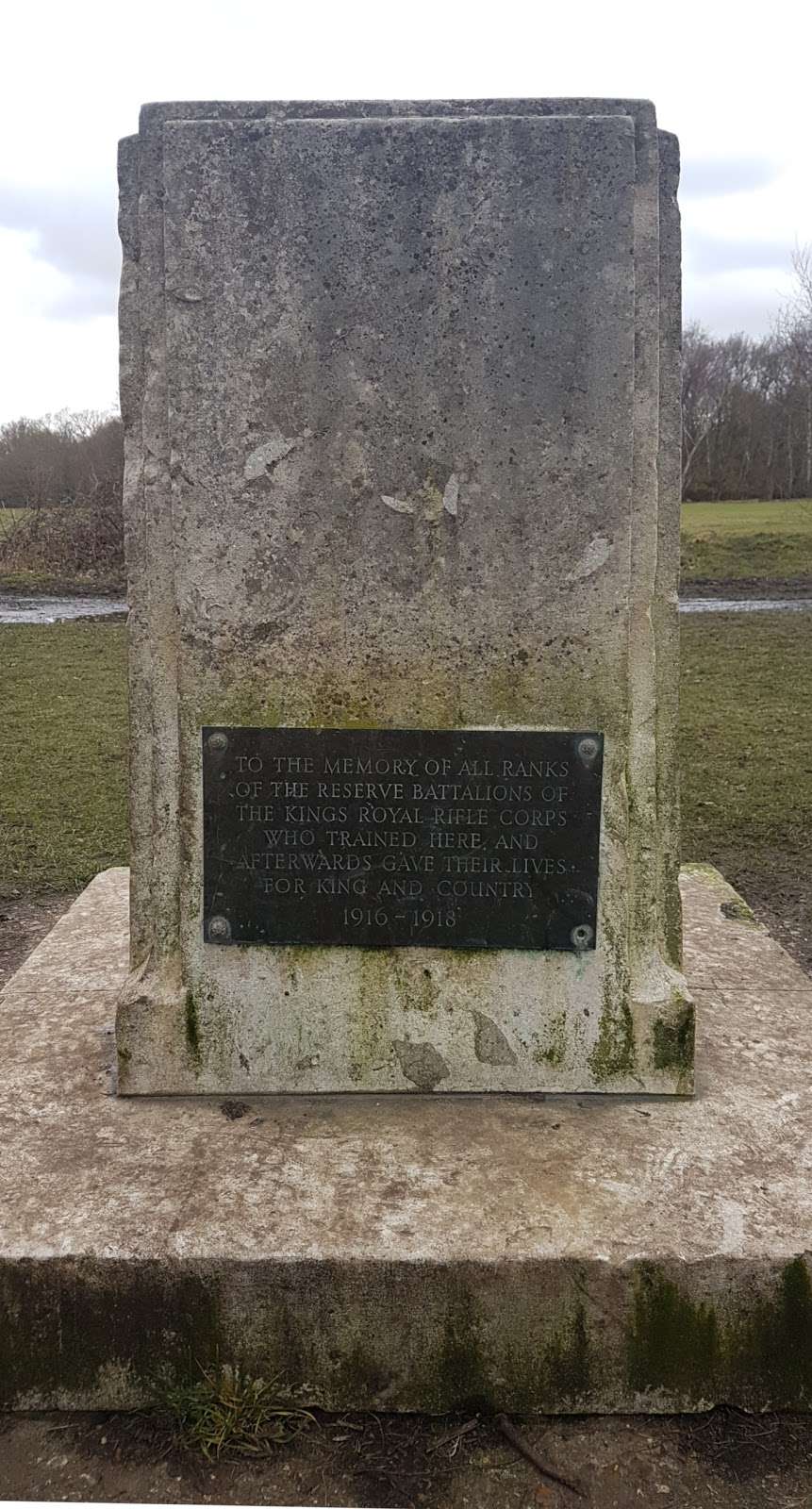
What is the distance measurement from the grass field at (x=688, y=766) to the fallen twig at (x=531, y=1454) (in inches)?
120

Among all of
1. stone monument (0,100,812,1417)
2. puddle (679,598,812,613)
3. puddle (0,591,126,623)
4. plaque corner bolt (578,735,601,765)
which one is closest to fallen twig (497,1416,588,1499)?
stone monument (0,100,812,1417)

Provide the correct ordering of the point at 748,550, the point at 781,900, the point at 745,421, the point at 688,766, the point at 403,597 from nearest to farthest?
the point at 403,597 → the point at 781,900 → the point at 688,766 → the point at 748,550 → the point at 745,421

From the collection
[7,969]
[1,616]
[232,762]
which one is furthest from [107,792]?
[1,616]

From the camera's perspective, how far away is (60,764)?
7629 millimetres

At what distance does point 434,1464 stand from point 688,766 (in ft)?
19.6

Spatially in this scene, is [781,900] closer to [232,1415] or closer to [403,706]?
[403,706]

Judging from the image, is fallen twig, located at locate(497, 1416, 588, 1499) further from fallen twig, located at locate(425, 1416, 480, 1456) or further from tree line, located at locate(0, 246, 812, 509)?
tree line, located at locate(0, 246, 812, 509)

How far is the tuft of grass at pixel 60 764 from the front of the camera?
5672 millimetres

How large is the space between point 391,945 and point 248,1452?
3.29 ft

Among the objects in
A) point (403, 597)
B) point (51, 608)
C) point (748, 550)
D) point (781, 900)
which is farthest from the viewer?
point (748, 550)

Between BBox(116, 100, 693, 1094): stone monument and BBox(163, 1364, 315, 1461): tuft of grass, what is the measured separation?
2.17ft

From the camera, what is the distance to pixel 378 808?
2555mm

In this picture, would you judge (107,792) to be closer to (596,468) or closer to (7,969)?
(7,969)

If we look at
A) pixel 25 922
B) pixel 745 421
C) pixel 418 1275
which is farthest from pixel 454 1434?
pixel 745 421
